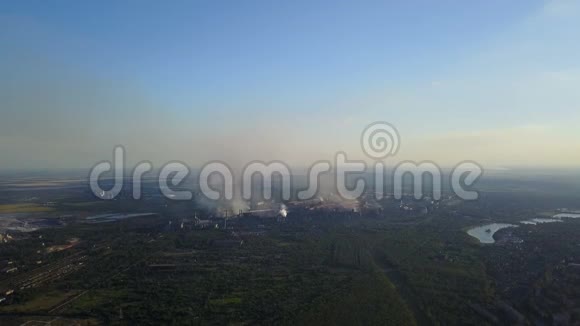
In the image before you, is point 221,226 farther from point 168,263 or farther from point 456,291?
point 456,291

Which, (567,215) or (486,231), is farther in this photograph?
(567,215)

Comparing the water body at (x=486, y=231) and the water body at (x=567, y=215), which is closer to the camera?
the water body at (x=486, y=231)

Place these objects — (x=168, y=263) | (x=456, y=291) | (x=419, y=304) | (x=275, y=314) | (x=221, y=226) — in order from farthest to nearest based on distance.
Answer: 1. (x=221, y=226)
2. (x=168, y=263)
3. (x=456, y=291)
4. (x=419, y=304)
5. (x=275, y=314)

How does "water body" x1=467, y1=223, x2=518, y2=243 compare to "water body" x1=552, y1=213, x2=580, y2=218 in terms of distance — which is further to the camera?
"water body" x1=552, y1=213, x2=580, y2=218

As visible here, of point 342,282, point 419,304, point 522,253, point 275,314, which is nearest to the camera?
point 275,314

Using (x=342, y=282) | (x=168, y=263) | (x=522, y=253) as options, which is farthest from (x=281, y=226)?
(x=522, y=253)

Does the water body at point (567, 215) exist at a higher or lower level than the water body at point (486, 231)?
higher

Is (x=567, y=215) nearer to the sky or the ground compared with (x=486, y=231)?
nearer to the sky

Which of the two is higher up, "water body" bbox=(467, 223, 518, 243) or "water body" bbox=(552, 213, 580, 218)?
"water body" bbox=(552, 213, 580, 218)
